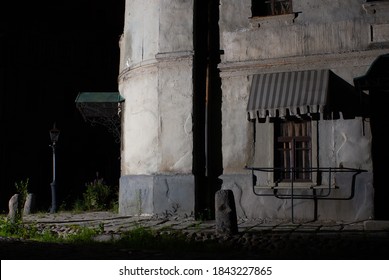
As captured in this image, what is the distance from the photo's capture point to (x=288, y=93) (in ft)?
36.4

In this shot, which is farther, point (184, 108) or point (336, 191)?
point (184, 108)

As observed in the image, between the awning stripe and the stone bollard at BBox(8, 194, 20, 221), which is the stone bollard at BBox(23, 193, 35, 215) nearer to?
the stone bollard at BBox(8, 194, 20, 221)

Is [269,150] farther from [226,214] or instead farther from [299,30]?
[226,214]

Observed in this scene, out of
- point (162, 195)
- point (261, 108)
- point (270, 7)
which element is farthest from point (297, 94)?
point (162, 195)

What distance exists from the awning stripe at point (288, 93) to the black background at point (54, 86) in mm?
12009

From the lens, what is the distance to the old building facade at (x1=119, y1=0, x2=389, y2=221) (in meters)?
11.1

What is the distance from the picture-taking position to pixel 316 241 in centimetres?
817

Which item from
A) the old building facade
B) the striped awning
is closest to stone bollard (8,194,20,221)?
the old building facade

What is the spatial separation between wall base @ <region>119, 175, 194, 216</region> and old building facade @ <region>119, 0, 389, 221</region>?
3 cm

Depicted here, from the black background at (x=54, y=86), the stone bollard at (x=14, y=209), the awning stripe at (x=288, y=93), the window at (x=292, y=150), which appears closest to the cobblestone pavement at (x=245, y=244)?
the stone bollard at (x=14, y=209)
